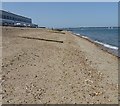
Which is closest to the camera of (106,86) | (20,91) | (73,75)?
(20,91)

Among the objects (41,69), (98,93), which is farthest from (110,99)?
(41,69)

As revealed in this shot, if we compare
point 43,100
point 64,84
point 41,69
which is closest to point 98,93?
point 64,84

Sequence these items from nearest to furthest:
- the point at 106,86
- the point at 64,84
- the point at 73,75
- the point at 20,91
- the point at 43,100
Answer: the point at 43,100 → the point at 20,91 → the point at 64,84 → the point at 106,86 → the point at 73,75

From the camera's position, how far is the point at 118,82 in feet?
44.3

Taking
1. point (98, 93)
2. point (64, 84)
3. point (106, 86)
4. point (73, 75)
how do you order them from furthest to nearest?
point (73, 75) → point (106, 86) → point (64, 84) → point (98, 93)

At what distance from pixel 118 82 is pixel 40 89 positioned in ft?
15.2

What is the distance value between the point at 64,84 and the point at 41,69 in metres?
2.62

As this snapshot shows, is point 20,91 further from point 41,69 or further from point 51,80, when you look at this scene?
point 41,69

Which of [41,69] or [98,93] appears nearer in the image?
[98,93]

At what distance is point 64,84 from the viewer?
1135cm

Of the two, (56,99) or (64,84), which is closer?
(56,99)

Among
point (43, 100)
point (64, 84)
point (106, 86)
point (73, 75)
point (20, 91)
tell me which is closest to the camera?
point (43, 100)

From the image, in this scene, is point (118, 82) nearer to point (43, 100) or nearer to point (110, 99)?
point (110, 99)

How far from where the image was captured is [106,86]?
1212 cm
